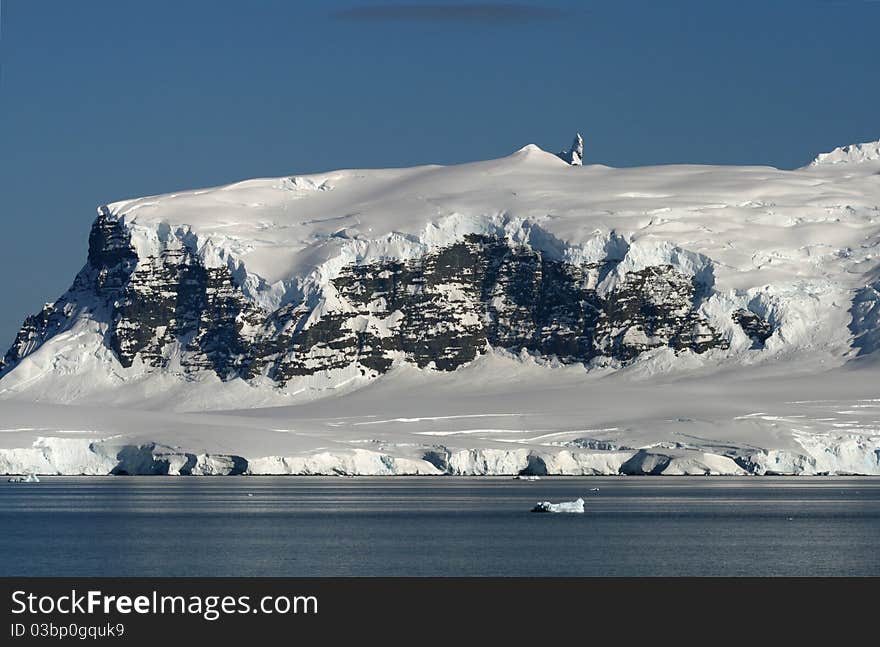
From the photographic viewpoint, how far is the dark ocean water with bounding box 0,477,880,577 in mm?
65375

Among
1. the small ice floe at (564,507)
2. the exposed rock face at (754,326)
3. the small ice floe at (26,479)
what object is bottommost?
the small ice floe at (564,507)

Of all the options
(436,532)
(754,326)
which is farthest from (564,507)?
(754,326)

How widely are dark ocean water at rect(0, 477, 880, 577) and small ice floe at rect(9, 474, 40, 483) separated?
1434cm

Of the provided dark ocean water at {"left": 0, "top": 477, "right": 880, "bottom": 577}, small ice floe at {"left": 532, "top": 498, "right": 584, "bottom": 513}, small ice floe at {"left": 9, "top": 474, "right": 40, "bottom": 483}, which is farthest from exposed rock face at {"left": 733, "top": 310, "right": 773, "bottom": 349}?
small ice floe at {"left": 532, "top": 498, "right": 584, "bottom": 513}

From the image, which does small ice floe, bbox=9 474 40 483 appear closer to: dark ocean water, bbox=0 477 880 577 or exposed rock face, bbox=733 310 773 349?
dark ocean water, bbox=0 477 880 577

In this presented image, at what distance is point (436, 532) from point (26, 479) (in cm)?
6854

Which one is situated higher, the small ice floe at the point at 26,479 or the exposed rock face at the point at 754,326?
the exposed rock face at the point at 754,326

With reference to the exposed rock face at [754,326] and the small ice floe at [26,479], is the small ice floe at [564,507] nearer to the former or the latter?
the small ice floe at [26,479]

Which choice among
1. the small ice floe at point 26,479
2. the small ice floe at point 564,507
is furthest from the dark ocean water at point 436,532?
the small ice floe at point 26,479

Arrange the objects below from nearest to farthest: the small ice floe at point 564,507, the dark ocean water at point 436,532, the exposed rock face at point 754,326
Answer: the dark ocean water at point 436,532
the small ice floe at point 564,507
the exposed rock face at point 754,326

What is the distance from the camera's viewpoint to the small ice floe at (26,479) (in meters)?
140

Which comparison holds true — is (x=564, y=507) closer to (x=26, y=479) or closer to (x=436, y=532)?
(x=436, y=532)

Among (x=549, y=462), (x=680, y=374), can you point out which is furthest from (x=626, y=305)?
(x=549, y=462)

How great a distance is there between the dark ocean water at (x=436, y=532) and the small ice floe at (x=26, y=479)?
47.0 ft
